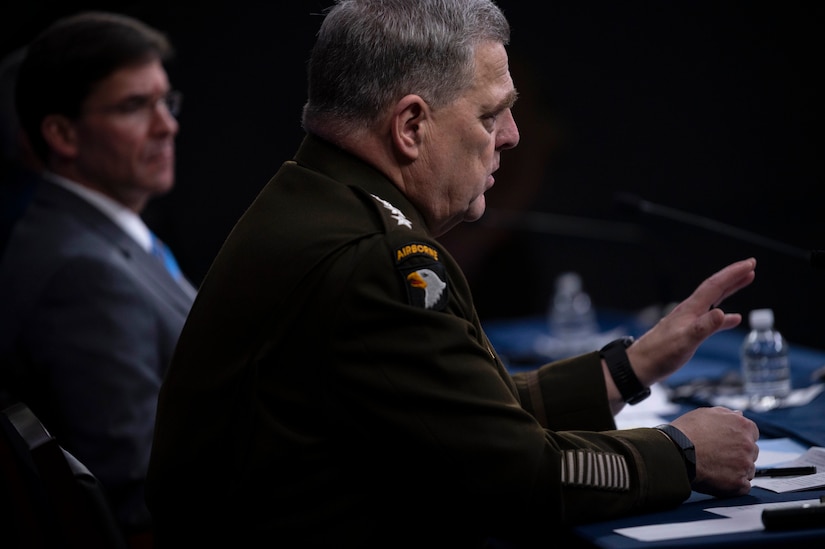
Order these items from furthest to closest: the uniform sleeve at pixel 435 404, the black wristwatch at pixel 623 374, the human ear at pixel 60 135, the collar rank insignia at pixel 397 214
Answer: the human ear at pixel 60 135 → the black wristwatch at pixel 623 374 → the collar rank insignia at pixel 397 214 → the uniform sleeve at pixel 435 404

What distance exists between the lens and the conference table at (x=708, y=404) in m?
1.16

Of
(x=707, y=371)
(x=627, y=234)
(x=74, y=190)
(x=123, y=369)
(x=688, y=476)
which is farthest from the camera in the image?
(x=627, y=234)

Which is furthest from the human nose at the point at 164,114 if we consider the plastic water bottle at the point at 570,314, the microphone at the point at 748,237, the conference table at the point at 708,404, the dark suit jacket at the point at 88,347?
the plastic water bottle at the point at 570,314

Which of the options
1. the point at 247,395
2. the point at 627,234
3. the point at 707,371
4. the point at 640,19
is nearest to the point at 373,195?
the point at 247,395

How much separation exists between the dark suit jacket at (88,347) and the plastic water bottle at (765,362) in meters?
1.30

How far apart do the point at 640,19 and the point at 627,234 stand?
4.06 feet

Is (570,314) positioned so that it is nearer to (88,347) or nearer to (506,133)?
(88,347)

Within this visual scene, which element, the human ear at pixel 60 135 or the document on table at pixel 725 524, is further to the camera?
the human ear at pixel 60 135

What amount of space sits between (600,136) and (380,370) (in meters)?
4.77

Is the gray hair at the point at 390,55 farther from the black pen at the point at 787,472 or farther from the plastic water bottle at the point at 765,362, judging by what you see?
the plastic water bottle at the point at 765,362

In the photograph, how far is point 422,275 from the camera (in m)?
1.19

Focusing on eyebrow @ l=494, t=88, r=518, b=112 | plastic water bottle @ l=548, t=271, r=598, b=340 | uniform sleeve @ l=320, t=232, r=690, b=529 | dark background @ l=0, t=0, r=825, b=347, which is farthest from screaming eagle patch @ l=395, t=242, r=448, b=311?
dark background @ l=0, t=0, r=825, b=347

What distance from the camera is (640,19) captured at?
562cm

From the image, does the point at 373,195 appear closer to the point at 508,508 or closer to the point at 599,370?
the point at 508,508
